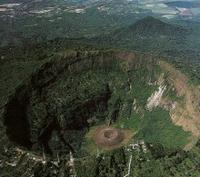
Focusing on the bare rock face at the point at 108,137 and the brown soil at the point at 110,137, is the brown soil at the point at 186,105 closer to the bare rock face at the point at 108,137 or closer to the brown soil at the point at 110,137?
the brown soil at the point at 110,137

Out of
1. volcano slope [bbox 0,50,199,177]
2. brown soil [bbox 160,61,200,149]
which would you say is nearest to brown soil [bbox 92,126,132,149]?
volcano slope [bbox 0,50,199,177]

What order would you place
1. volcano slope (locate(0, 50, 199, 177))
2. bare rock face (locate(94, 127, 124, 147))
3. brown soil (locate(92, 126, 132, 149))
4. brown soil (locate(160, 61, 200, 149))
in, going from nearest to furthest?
volcano slope (locate(0, 50, 199, 177)), brown soil (locate(160, 61, 200, 149)), brown soil (locate(92, 126, 132, 149)), bare rock face (locate(94, 127, 124, 147))

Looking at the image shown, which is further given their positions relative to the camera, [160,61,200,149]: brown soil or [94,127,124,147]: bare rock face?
[94,127,124,147]: bare rock face

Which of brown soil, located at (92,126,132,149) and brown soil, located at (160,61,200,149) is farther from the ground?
brown soil, located at (160,61,200,149)

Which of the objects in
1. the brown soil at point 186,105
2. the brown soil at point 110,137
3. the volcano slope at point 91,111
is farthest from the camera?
the brown soil at point 110,137

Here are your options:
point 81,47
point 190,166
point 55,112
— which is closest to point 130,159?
point 190,166

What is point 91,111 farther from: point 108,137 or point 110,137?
point 110,137

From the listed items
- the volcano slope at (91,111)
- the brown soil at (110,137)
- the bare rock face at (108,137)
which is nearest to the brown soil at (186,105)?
the volcano slope at (91,111)

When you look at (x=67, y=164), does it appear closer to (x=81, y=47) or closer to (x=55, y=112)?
(x=55, y=112)

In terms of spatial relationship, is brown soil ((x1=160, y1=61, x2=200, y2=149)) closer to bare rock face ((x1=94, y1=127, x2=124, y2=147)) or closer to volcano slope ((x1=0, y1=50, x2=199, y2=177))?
volcano slope ((x1=0, y1=50, x2=199, y2=177))
